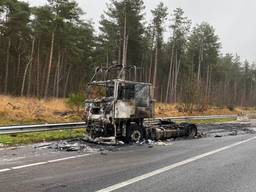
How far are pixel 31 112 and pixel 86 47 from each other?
4156 centimetres

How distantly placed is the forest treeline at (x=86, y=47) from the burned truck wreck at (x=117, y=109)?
10.3 m

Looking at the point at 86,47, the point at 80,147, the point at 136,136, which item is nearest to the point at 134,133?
the point at 136,136

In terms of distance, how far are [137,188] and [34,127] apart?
29.6ft

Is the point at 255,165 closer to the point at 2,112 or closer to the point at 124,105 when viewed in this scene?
the point at 124,105

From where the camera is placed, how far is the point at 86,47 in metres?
65.9

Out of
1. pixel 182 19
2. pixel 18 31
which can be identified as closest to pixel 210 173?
pixel 18 31

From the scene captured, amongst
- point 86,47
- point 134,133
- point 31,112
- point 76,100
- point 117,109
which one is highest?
point 86,47

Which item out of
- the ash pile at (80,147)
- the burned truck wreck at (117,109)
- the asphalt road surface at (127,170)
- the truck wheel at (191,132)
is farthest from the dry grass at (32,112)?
the asphalt road surface at (127,170)

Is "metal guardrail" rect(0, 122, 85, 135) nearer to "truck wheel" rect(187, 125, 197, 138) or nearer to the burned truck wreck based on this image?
the burned truck wreck

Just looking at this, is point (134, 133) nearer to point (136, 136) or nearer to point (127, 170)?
point (136, 136)

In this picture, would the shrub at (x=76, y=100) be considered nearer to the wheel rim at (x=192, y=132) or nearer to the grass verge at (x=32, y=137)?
the grass verge at (x=32, y=137)

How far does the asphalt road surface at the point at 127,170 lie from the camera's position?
764 cm

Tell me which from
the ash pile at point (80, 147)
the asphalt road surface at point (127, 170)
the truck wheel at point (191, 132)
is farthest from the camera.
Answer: the truck wheel at point (191, 132)

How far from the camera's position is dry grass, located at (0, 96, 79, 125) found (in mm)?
23438
